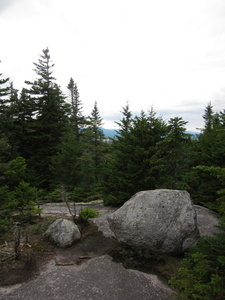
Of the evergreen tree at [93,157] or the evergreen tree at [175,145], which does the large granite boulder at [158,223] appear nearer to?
the evergreen tree at [175,145]

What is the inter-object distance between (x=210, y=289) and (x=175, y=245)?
3.99m

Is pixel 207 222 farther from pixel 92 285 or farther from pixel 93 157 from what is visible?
pixel 93 157

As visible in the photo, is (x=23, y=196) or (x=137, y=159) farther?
(x=137, y=159)

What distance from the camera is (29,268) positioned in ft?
22.7

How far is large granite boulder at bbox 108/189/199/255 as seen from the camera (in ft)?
23.8

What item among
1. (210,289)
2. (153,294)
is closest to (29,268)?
(153,294)

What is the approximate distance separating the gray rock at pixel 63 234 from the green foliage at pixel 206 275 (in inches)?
222

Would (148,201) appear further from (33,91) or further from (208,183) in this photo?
(33,91)

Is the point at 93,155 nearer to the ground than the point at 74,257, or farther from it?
farther from it

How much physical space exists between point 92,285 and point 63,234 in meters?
3.16

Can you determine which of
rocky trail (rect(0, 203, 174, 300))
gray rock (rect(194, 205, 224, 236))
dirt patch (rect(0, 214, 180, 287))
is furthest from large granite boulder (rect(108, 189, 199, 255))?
gray rock (rect(194, 205, 224, 236))

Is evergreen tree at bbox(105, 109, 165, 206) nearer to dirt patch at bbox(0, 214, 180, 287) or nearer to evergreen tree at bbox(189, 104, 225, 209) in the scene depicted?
evergreen tree at bbox(189, 104, 225, 209)

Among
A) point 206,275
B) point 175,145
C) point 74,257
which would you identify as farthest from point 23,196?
point 206,275

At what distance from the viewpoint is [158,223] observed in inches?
290
